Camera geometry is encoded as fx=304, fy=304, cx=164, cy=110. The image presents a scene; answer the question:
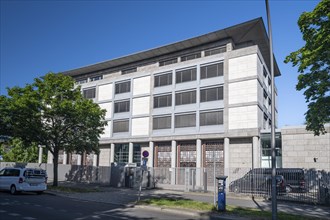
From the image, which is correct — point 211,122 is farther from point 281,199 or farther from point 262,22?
point 281,199

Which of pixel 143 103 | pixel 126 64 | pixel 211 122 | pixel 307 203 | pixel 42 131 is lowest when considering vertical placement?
pixel 307 203

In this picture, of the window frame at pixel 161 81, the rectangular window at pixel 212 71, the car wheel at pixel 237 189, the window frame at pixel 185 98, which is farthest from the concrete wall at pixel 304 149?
the window frame at pixel 161 81

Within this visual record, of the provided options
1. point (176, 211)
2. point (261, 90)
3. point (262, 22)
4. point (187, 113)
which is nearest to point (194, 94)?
point (187, 113)

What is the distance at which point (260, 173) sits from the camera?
23.0 metres

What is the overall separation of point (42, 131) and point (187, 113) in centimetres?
2063

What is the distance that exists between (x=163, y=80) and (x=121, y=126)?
9967 mm

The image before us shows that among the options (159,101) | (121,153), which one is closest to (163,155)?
(159,101)

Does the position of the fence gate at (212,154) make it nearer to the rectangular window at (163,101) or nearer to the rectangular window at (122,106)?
the rectangular window at (163,101)

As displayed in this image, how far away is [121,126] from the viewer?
46.7m

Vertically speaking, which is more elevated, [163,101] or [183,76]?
[183,76]

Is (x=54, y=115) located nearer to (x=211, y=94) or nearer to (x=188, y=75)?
(x=211, y=94)

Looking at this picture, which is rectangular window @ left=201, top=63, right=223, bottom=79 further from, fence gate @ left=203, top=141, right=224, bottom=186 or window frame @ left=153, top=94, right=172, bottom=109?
fence gate @ left=203, top=141, right=224, bottom=186

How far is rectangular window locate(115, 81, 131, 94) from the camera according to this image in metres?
47.1

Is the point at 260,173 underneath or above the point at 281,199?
above
